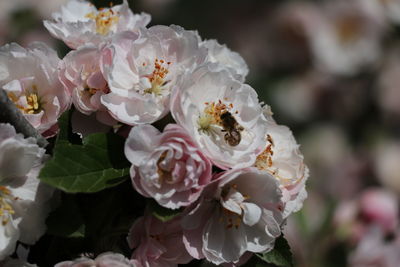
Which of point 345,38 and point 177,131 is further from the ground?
point 177,131

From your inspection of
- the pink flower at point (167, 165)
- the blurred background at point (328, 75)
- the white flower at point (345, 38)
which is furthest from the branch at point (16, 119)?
the white flower at point (345, 38)

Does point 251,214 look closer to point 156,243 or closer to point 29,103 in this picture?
point 156,243

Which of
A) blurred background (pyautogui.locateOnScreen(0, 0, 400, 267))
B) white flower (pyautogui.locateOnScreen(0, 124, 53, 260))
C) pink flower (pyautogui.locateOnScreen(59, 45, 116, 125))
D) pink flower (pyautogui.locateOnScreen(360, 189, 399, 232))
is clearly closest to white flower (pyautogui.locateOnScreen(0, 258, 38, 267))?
white flower (pyautogui.locateOnScreen(0, 124, 53, 260))

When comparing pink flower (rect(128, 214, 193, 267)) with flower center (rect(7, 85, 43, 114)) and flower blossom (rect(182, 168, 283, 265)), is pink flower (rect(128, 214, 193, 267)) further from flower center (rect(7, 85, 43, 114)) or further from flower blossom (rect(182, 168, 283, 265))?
flower center (rect(7, 85, 43, 114))

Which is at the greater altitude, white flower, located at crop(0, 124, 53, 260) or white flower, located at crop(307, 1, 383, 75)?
white flower, located at crop(0, 124, 53, 260)

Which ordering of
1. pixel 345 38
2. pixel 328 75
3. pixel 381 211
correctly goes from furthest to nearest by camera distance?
1. pixel 328 75
2. pixel 345 38
3. pixel 381 211

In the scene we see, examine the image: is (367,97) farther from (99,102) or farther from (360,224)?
(99,102)

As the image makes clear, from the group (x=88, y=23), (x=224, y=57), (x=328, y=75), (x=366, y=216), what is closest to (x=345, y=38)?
(x=328, y=75)

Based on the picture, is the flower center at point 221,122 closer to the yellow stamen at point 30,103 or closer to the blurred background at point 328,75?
the yellow stamen at point 30,103
